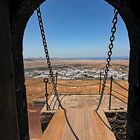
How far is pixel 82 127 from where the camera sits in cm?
513

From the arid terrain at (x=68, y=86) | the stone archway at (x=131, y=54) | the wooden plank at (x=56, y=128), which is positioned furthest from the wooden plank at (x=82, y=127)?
the stone archway at (x=131, y=54)

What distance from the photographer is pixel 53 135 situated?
4.68m

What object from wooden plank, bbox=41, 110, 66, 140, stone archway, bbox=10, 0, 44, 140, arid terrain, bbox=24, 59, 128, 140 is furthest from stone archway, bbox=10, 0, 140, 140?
arid terrain, bbox=24, 59, 128, 140

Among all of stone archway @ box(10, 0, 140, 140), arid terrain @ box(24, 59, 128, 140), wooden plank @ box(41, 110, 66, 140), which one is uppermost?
stone archway @ box(10, 0, 140, 140)

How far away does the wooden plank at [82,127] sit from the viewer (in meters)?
4.57

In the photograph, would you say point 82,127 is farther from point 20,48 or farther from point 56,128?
point 20,48

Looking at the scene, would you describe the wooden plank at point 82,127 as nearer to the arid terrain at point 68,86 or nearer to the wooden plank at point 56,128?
the wooden plank at point 56,128

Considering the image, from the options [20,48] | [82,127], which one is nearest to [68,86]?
[82,127]

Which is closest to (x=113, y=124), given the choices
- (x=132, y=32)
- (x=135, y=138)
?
(x=135, y=138)

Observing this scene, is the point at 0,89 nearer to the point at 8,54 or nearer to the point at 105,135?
the point at 8,54

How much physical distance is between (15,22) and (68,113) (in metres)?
4.42

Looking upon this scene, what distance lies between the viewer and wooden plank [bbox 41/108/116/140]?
4.57 meters

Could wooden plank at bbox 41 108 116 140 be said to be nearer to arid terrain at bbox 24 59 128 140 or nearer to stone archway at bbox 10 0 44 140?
arid terrain at bbox 24 59 128 140

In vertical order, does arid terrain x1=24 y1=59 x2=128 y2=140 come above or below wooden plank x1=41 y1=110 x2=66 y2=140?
below
